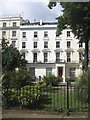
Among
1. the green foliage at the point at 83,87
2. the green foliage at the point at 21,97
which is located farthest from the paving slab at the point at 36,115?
the green foliage at the point at 83,87

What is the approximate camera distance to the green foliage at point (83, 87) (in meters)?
10.4

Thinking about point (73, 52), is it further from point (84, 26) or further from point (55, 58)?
point (84, 26)

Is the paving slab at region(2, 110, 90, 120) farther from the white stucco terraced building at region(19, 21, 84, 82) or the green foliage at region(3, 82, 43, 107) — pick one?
the white stucco terraced building at region(19, 21, 84, 82)

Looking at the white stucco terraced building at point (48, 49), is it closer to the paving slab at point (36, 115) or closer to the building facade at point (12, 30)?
the building facade at point (12, 30)

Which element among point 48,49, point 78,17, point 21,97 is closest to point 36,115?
point 21,97

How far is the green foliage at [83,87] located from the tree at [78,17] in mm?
6747

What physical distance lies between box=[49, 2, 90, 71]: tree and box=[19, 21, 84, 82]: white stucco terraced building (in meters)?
29.7

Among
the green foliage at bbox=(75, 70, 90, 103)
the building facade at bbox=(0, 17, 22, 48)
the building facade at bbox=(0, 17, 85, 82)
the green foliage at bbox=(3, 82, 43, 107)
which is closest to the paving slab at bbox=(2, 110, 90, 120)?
the green foliage at bbox=(3, 82, 43, 107)

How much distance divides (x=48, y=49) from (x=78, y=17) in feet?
111

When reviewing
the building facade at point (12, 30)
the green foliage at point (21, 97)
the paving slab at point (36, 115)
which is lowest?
the paving slab at point (36, 115)

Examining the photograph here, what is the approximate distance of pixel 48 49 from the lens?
54344 mm

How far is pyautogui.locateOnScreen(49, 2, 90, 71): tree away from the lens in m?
18.9

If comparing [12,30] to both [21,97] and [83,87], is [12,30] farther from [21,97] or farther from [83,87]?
[21,97]

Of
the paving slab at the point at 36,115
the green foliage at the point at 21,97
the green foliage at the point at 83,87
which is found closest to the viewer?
the paving slab at the point at 36,115
